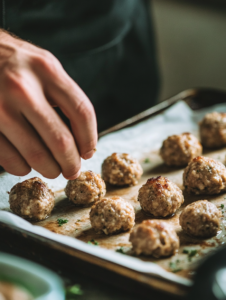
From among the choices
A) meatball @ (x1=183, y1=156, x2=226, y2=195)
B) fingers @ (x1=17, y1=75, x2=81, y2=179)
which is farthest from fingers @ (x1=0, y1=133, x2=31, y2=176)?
meatball @ (x1=183, y1=156, x2=226, y2=195)

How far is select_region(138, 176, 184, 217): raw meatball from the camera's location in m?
2.79

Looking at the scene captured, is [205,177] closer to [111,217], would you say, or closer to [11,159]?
[111,217]

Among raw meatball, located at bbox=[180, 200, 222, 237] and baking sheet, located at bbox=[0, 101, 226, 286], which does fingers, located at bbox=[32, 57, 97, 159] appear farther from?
raw meatball, located at bbox=[180, 200, 222, 237]

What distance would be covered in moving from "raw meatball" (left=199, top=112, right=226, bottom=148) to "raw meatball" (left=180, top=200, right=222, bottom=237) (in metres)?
1.38

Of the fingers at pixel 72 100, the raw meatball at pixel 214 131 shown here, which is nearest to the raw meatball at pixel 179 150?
the raw meatball at pixel 214 131

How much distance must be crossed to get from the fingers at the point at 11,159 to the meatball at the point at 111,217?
664mm

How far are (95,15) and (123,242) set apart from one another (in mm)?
2647

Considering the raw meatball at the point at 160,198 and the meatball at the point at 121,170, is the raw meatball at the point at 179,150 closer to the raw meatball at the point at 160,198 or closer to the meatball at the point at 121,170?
the meatball at the point at 121,170

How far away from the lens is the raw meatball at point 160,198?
2795mm

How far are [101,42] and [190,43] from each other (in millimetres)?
3015

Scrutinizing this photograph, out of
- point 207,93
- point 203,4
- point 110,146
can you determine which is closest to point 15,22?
point 110,146

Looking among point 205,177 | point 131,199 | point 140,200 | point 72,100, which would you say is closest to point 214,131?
point 205,177

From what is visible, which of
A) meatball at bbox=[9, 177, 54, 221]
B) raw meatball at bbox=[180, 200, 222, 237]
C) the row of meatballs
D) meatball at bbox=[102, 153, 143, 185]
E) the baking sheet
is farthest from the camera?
meatball at bbox=[102, 153, 143, 185]

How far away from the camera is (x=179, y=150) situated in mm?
3551
